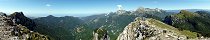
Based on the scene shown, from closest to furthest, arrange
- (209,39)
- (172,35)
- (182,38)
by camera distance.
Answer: (209,39) → (182,38) → (172,35)

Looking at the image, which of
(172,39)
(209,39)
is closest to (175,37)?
(172,39)

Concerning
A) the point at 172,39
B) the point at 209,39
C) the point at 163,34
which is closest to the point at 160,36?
the point at 163,34

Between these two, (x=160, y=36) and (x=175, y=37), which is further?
(x=160, y=36)

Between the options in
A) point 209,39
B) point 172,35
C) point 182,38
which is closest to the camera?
point 209,39

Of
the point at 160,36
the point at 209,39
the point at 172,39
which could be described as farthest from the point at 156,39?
the point at 209,39

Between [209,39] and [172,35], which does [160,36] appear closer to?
[172,35]

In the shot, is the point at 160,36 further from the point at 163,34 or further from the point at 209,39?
the point at 209,39

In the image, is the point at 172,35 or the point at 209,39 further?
the point at 172,35

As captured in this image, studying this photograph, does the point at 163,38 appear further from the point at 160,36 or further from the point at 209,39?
the point at 209,39
